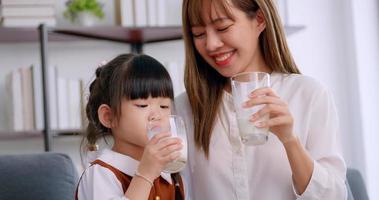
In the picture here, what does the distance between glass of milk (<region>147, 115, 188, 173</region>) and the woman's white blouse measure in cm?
25

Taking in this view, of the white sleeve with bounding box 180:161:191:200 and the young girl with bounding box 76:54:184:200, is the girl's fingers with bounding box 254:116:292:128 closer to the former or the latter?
the young girl with bounding box 76:54:184:200

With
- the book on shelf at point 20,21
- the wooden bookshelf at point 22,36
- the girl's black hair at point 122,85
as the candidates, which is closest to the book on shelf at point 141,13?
the wooden bookshelf at point 22,36

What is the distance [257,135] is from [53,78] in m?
2.08

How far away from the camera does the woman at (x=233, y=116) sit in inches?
56.0

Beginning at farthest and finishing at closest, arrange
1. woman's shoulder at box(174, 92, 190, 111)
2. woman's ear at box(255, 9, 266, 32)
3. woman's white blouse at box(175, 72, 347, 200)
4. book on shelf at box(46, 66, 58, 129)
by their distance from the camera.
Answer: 1. book on shelf at box(46, 66, 58, 129)
2. woman's shoulder at box(174, 92, 190, 111)
3. woman's ear at box(255, 9, 266, 32)
4. woman's white blouse at box(175, 72, 347, 200)

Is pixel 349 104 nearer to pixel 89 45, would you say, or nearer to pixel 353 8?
pixel 353 8

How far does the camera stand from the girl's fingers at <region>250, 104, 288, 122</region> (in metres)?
1.19

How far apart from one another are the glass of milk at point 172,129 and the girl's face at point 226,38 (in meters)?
0.27

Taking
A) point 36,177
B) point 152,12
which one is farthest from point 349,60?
point 36,177

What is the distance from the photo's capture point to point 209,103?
5.26ft

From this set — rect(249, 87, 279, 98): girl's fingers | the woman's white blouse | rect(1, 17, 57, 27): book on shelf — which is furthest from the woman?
rect(1, 17, 57, 27): book on shelf

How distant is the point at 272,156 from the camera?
148cm

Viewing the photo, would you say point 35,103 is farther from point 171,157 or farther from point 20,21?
point 171,157

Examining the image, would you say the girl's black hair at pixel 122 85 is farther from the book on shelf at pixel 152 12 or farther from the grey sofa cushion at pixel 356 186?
the book on shelf at pixel 152 12
